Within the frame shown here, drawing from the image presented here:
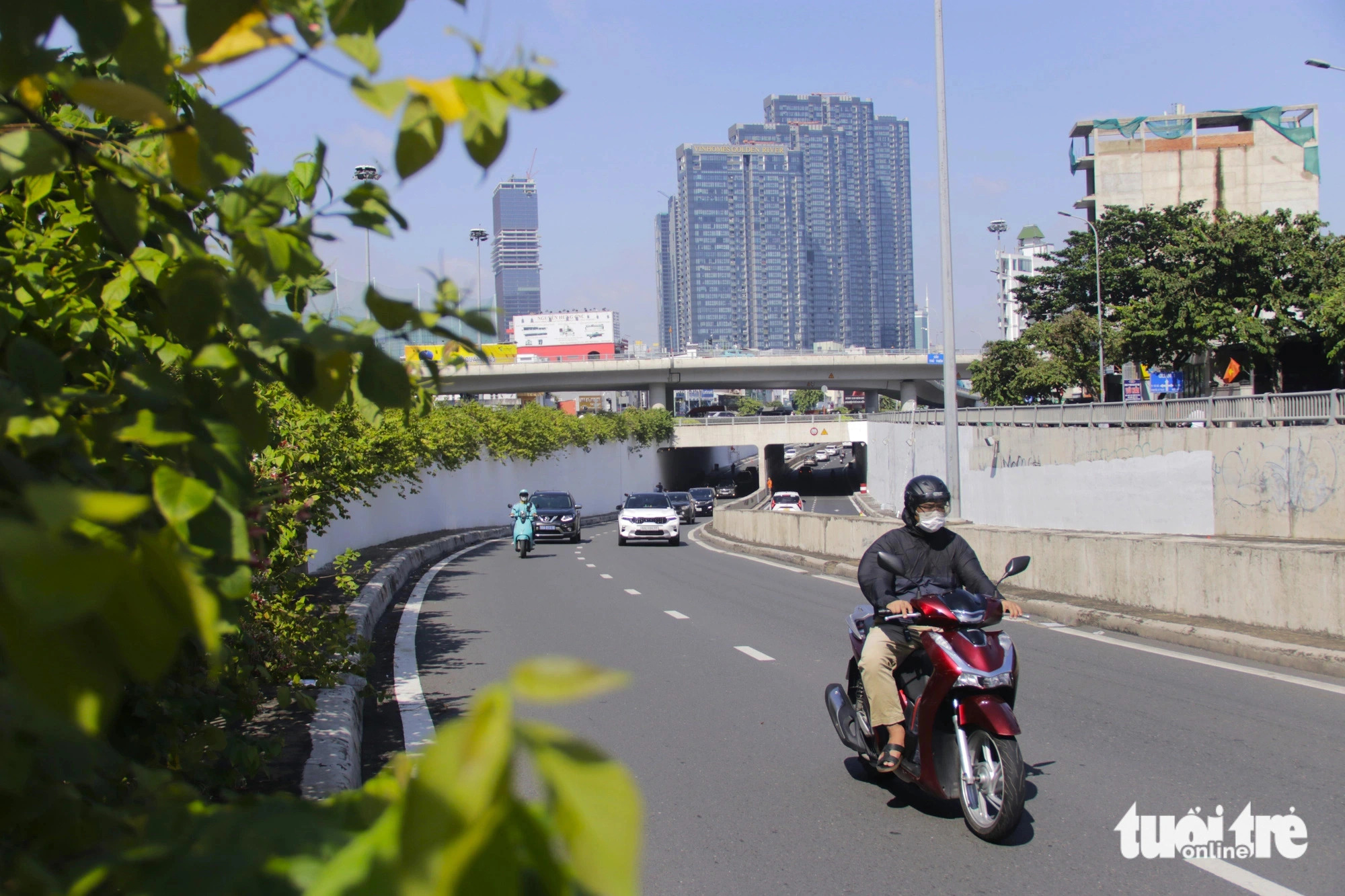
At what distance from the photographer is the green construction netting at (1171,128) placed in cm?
6988

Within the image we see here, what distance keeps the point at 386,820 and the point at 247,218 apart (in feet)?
3.57

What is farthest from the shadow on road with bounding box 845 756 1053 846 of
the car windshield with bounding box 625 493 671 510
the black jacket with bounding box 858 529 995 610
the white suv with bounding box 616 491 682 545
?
the car windshield with bounding box 625 493 671 510

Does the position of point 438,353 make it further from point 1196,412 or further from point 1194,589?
point 1196,412

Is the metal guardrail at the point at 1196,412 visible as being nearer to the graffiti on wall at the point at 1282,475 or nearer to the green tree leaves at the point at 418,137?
the graffiti on wall at the point at 1282,475

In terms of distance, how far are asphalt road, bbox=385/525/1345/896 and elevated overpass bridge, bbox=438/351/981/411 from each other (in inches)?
2418

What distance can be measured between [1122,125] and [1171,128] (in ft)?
9.88

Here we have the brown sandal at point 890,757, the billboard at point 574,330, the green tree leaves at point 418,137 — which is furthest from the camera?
the billboard at point 574,330

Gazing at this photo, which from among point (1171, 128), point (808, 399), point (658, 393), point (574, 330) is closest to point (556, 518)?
point (658, 393)

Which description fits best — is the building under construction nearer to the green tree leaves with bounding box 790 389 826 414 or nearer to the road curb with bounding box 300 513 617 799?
the road curb with bounding box 300 513 617 799

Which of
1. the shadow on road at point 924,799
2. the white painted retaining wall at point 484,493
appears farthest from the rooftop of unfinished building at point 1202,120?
the shadow on road at point 924,799

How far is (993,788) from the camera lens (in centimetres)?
516

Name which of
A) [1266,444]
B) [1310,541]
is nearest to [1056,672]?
[1310,541]

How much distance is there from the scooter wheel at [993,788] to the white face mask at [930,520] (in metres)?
1.32

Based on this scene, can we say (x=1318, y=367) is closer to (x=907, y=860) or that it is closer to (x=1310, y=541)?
(x=1310, y=541)
